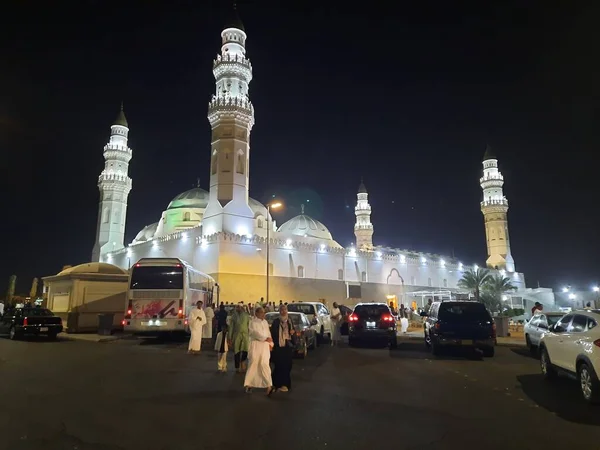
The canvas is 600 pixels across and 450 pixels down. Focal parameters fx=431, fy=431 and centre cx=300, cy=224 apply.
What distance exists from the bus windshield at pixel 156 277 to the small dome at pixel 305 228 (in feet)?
113

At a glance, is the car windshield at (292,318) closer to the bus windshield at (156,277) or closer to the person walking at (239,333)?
the person walking at (239,333)

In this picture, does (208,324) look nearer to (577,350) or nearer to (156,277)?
(156,277)

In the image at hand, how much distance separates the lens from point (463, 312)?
13742 mm

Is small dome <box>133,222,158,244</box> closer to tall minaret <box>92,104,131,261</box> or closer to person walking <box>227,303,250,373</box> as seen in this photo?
tall minaret <box>92,104,131,261</box>

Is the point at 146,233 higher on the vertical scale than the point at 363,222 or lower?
lower

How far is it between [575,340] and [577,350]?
0.23 metres

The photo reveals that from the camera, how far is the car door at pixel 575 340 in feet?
24.6

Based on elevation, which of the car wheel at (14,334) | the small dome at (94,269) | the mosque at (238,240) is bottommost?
the car wheel at (14,334)

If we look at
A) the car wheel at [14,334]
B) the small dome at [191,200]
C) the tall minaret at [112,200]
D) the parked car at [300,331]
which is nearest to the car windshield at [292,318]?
the parked car at [300,331]

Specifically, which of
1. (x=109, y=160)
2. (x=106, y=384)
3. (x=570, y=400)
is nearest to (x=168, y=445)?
(x=106, y=384)

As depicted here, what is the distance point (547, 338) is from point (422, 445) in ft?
19.0

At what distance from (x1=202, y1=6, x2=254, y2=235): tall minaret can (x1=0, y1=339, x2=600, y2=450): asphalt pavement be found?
2506 centimetres

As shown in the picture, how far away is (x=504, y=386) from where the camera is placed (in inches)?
337

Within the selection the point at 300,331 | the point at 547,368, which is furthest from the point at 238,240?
the point at 547,368
